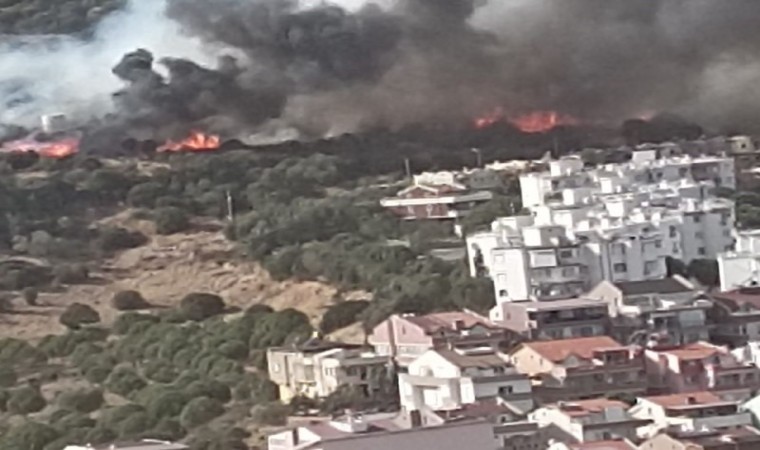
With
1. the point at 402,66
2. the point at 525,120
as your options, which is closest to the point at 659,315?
the point at 525,120

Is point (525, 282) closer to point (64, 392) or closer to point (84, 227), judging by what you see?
point (64, 392)

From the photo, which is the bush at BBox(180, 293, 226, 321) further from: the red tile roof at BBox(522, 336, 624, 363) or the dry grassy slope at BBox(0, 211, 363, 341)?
the red tile roof at BBox(522, 336, 624, 363)

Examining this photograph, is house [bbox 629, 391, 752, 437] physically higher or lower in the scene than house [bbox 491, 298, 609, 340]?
lower

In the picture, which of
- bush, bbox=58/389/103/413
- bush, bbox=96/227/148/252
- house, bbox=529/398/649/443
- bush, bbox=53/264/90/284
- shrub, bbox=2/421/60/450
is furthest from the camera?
bush, bbox=96/227/148/252

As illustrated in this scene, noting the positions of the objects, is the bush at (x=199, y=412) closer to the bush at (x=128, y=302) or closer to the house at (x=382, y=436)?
the house at (x=382, y=436)

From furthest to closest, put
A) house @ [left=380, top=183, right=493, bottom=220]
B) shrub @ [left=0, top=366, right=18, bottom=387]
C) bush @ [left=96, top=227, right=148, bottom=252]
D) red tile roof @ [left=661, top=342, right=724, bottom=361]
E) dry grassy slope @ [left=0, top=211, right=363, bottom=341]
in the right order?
house @ [left=380, top=183, right=493, bottom=220] < bush @ [left=96, top=227, right=148, bottom=252] < dry grassy slope @ [left=0, top=211, right=363, bottom=341] < shrub @ [left=0, top=366, right=18, bottom=387] < red tile roof @ [left=661, top=342, right=724, bottom=361]

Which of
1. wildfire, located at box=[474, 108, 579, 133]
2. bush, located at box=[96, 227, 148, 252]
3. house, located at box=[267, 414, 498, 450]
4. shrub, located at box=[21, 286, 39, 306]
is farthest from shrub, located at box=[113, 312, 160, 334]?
wildfire, located at box=[474, 108, 579, 133]
